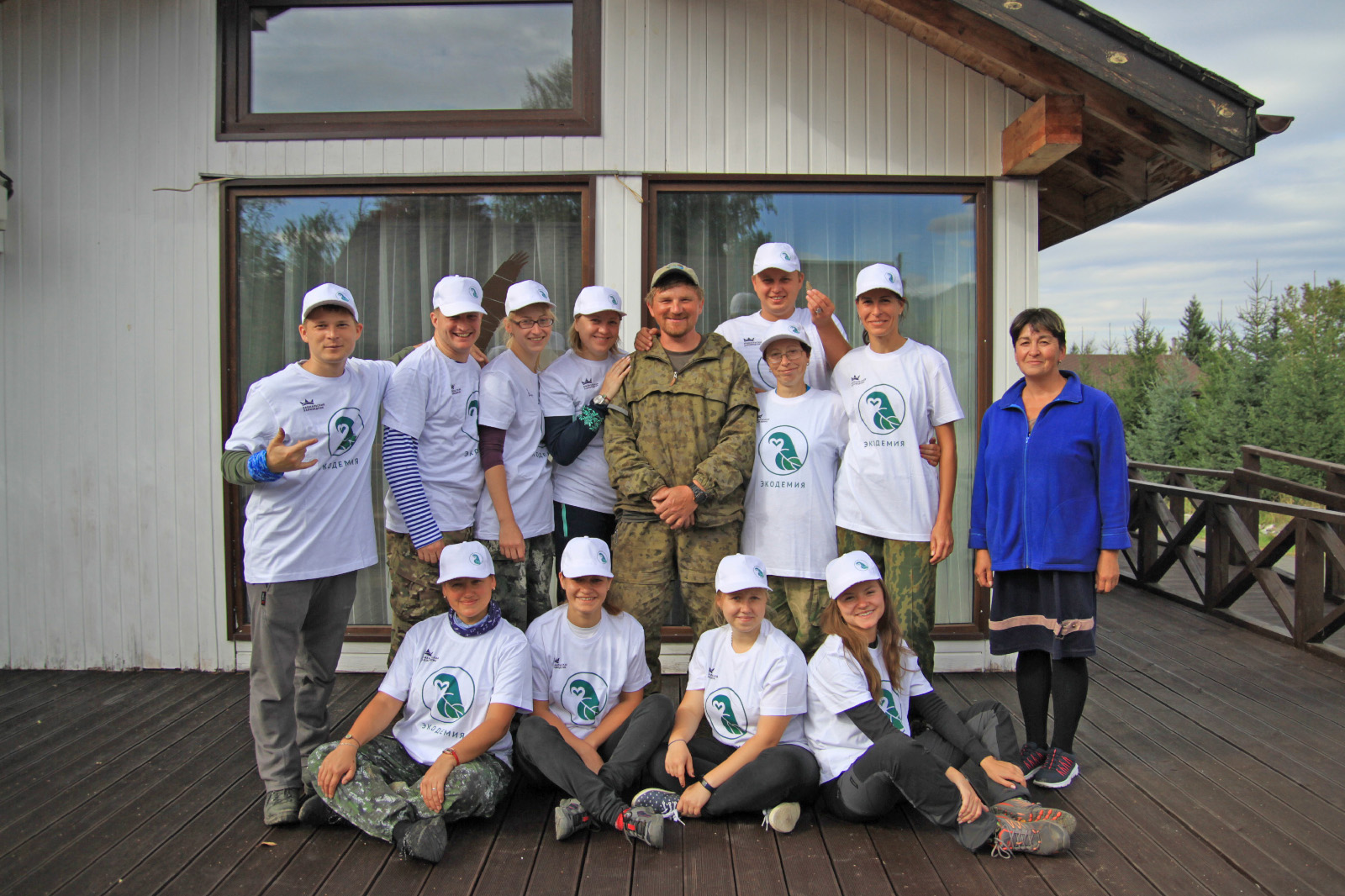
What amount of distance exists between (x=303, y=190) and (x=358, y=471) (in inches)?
83.7

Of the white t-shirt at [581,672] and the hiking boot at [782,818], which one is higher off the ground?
the white t-shirt at [581,672]

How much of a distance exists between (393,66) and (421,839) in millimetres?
3762

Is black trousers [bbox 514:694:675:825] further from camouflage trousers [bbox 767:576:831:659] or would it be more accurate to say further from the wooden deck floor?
camouflage trousers [bbox 767:576:831:659]

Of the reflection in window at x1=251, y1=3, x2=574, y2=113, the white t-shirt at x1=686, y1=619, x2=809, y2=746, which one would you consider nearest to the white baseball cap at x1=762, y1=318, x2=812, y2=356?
the white t-shirt at x1=686, y1=619, x2=809, y2=746

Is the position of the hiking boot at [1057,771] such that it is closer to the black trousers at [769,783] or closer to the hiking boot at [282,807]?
the black trousers at [769,783]

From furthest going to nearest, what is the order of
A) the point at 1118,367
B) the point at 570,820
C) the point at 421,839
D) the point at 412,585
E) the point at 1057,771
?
the point at 1118,367, the point at 412,585, the point at 1057,771, the point at 570,820, the point at 421,839

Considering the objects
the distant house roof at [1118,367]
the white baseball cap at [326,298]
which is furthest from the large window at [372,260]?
the distant house roof at [1118,367]

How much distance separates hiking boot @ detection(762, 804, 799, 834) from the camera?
2705 mm

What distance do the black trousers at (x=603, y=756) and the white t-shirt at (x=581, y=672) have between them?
4.0 inches

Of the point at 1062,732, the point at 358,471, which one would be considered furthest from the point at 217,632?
the point at 1062,732

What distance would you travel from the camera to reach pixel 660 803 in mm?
2783

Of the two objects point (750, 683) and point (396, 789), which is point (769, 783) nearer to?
point (750, 683)

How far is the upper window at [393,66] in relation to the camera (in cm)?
438

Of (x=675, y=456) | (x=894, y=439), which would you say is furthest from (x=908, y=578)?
(x=675, y=456)
